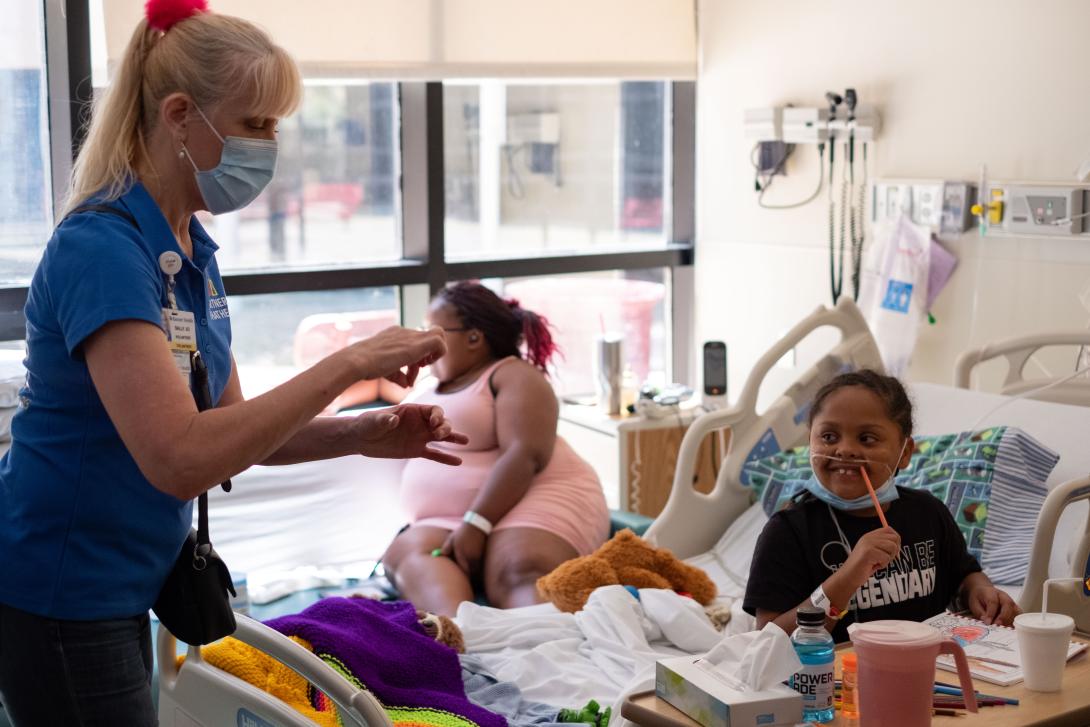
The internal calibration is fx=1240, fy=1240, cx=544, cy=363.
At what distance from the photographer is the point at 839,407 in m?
2.08

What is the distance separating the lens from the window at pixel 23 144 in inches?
139

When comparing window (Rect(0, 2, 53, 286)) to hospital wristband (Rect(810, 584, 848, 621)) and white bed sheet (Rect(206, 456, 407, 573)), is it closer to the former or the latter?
white bed sheet (Rect(206, 456, 407, 573))

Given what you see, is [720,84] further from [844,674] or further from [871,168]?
[844,674]

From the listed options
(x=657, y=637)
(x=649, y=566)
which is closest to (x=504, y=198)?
(x=649, y=566)

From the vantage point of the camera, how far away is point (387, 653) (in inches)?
89.3

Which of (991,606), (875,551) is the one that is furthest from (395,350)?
(991,606)

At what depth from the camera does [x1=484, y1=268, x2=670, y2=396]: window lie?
15.6 ft

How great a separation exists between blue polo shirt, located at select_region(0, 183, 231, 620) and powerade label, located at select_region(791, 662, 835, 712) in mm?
784

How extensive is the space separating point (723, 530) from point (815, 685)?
176cm

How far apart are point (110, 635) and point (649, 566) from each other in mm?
1713

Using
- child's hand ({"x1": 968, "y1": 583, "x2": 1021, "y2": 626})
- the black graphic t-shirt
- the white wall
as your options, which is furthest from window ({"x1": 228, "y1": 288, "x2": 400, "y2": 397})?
child's hand ({"x1": 968, "y1": 583, "x2": 1021, "y2": 626})

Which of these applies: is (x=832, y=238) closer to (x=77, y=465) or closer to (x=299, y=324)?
(x=299, y=324)

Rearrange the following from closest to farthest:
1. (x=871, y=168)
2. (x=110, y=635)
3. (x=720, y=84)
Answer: (x=110, y=635) → (x=871, y=168) → (x=720, y=84)

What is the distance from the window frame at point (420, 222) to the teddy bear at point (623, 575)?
1574 millimetres
